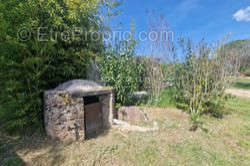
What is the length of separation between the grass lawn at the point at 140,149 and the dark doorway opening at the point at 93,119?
1.28 ft

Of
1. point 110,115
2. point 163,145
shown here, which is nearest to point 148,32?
point 110,115

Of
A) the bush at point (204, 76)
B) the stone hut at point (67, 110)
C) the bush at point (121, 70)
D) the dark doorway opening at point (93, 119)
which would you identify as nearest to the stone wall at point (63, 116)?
the stone hut at point (67, 110)

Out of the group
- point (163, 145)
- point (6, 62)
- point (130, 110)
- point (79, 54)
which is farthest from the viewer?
point (130, 110)

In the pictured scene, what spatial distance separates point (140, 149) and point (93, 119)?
1672 mm

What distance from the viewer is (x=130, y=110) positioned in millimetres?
5520

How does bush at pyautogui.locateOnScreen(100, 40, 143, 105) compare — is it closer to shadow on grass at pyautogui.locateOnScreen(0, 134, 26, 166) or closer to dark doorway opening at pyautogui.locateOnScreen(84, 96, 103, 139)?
dark doorway opening at pyautogui.locateOnScreen(84, 96, 103, 139)

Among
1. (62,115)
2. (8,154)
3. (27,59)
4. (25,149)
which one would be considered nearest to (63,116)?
(62,115)

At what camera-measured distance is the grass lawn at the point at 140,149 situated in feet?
10.6

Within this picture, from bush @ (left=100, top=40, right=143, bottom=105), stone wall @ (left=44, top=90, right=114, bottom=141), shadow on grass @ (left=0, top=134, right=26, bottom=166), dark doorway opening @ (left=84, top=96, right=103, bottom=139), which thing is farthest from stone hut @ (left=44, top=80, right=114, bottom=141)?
bush @ (left=100, top=40, right=143, bottom=105)

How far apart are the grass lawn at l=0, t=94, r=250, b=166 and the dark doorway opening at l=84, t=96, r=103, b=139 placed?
391 millimetres

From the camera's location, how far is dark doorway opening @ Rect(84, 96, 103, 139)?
175 inches

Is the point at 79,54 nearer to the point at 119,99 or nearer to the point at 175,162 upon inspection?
the point at 119,99

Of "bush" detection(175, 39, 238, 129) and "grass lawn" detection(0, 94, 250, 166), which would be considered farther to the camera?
"bush" detection(175, 39, 238, 129)

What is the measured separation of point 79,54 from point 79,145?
269cm
